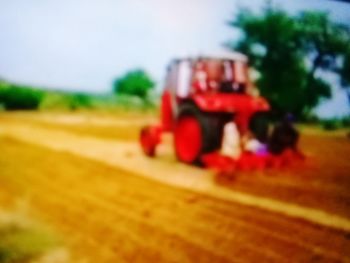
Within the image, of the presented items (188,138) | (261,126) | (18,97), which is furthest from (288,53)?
(18,97)

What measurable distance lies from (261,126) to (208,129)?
0.26 meters

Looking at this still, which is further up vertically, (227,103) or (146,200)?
(227,103)

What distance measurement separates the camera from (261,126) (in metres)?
2.69

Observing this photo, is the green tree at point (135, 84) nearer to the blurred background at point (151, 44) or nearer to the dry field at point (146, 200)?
→ the blurred background at point (151, 44)

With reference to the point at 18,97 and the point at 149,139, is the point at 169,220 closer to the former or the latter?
the point at 149,139

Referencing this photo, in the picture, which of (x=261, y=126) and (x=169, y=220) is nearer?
(x=169, y=220)

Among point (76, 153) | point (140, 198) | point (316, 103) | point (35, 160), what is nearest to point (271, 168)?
point (316, 103)

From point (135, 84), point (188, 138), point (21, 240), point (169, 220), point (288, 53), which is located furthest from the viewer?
point (288, 53)

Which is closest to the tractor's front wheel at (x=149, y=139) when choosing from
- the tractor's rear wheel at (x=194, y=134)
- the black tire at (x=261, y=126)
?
the tractor's rear wheel at (x=194, y=134)

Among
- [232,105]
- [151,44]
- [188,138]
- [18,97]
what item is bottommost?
[188,138]

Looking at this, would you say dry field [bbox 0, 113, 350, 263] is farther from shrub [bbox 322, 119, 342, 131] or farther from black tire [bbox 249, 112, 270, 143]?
shrub [bbox 322, 119, 342, 131]

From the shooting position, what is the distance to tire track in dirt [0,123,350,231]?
2.44m

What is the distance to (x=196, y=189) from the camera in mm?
2512

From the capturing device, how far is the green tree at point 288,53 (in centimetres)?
276
